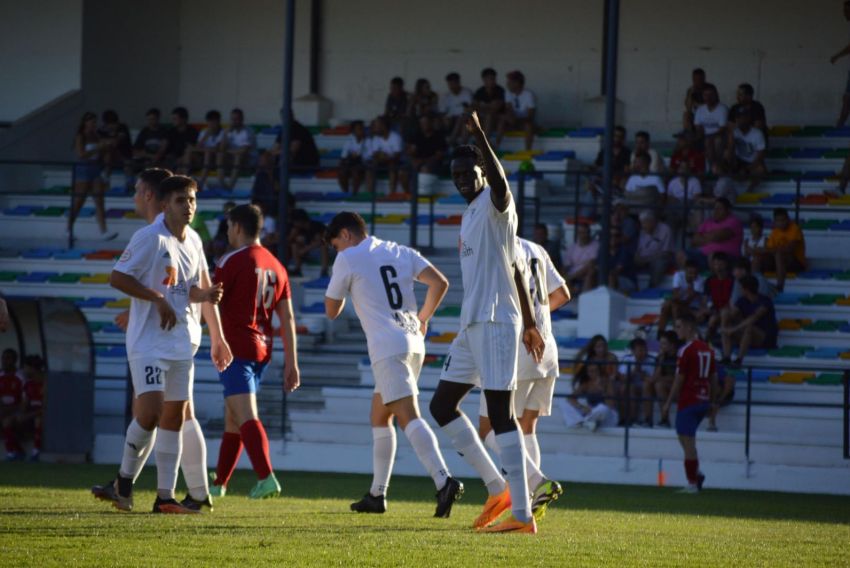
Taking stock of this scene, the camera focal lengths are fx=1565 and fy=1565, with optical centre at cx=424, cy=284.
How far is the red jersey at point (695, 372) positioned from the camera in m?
14.9

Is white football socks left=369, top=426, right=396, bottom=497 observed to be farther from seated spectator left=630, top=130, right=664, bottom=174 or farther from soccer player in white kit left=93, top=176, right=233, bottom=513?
seated spectator left=630, top=130, right=664, bottom=174

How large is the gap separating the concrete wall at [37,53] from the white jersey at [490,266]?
18.2 metres

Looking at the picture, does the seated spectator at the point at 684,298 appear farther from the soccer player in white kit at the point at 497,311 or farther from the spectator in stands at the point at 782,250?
the soccer player in white kit at the point at 497,311

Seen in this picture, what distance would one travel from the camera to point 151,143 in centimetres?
2388

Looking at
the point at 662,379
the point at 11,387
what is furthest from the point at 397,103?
the point at 662,379

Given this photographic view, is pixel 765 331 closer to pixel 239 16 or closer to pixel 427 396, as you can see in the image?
pixel 427 396

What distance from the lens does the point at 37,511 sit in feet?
30.8

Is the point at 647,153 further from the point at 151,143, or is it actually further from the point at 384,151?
the point at 151,143

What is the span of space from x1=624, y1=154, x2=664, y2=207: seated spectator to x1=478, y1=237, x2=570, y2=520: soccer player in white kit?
983cm

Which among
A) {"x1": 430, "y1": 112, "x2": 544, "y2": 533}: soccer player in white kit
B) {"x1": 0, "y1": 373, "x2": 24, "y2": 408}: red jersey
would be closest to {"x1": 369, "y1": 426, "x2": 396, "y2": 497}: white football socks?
{"x1": 430, "y1": 112, "x2": 544, "y2": 533}: soccer player in white kit

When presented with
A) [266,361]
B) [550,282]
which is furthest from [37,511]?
[550,282]

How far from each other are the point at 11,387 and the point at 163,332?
938cm

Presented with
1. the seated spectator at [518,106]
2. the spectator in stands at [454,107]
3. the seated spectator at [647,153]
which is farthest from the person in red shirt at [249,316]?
the seated spectator at [518,106]

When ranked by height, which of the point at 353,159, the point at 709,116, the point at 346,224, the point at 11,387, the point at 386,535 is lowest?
the point at 11,387
